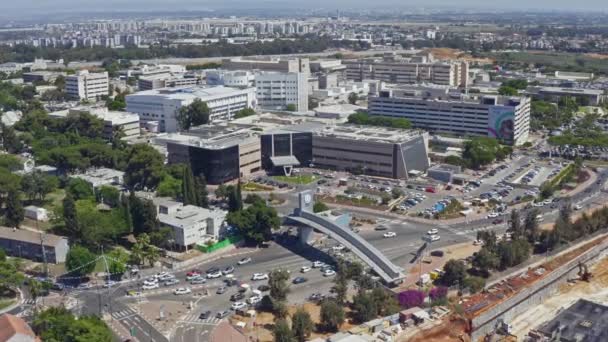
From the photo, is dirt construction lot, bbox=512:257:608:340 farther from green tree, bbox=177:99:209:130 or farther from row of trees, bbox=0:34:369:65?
row of trees, bbox=0:34:369:65

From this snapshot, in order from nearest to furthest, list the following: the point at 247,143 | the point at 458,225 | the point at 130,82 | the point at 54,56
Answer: the point at 458,225 < the point at 247,143 < the point at 130,82 < the point at 54,56

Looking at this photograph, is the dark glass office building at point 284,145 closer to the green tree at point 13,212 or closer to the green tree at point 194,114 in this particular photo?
the green tree at point 194,114

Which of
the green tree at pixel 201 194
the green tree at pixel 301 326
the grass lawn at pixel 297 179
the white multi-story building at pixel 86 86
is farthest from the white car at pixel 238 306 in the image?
the white multi-story building at pixel 86 86

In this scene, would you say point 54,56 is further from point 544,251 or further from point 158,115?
point 544,251

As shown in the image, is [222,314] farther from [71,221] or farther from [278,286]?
[71,221]

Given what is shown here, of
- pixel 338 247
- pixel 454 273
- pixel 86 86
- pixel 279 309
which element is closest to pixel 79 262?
pixel 279 309

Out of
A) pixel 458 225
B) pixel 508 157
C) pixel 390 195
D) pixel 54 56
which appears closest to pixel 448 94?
pixel 508 157
